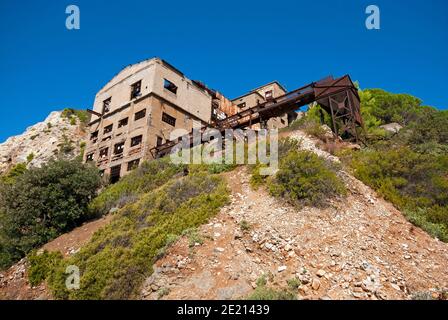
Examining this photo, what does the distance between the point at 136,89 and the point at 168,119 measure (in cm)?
503

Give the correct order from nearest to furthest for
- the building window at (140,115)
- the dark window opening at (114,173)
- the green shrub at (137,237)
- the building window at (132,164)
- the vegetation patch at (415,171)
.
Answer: the green shrub at (137,237) < the vegetation patch at (415,171) < the building window at (132,164) < the dark window opening at (114,173) < the building window at (140,115)

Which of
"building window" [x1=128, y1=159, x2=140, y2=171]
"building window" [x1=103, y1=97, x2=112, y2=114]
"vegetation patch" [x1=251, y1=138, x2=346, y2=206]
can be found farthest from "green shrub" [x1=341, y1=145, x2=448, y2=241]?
"building window" [x1=103, y1=97, x2=112, y2=114]

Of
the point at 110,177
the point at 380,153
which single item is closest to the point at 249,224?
the point at 380,153

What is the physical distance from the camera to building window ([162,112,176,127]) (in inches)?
1314

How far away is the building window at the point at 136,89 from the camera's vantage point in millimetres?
34656

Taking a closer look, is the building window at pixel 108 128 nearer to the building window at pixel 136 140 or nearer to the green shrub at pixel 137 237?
→ the building window at pixel 136 140

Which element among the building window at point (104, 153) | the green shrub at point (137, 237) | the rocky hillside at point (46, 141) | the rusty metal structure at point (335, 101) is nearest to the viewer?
the green shrub at point (137, 237)

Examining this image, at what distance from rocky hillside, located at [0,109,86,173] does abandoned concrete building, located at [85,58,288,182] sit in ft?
27.0

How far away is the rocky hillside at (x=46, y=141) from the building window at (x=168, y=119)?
15.9 metres

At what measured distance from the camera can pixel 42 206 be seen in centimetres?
1770

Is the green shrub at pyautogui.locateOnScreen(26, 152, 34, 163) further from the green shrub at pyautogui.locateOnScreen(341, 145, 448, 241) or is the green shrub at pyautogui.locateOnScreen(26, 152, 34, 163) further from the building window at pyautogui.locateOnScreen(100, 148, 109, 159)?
the green shrub at pyautogui.locateOnScreen(341, 145, 448, 241)

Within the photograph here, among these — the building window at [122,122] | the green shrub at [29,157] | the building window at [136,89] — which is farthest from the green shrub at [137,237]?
the green shrub at [29,157]
